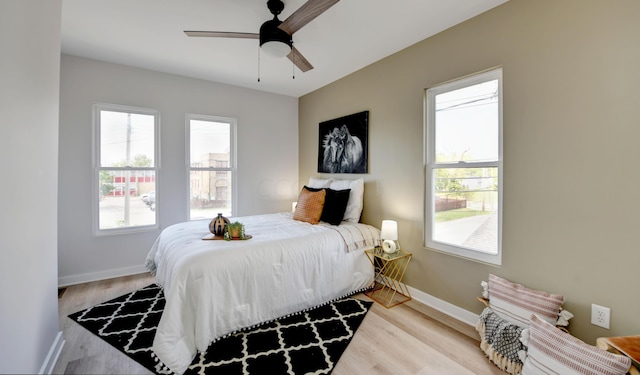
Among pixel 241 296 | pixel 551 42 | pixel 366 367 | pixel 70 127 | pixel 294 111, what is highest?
pixel 294 111

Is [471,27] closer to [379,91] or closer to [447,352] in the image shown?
[379,91]

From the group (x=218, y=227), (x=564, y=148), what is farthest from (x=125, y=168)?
(x=564, y=148)

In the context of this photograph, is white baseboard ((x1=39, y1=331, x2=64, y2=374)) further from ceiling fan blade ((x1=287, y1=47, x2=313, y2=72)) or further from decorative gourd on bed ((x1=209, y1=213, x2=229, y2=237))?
ceiling fan blade ((x1=287, y1=47, x2=313, y2=72))

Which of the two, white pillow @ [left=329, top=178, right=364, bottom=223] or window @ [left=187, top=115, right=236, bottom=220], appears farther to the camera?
window @ [left=187, top=115, right=236, bottom=220]

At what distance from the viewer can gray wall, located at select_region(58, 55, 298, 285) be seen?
308cm

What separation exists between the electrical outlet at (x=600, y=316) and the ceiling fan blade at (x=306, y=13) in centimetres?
259

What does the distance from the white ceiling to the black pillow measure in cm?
164

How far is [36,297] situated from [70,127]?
2562 millimetres

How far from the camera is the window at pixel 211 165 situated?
152 inches

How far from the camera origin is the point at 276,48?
2.12 metres

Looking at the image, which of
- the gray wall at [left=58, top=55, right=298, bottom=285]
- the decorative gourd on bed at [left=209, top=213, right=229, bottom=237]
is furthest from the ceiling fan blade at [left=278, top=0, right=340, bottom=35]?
the gray wall at [left=58, top=55, right=298, bottom=285]

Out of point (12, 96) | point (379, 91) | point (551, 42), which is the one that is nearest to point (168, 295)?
point (12, 96)

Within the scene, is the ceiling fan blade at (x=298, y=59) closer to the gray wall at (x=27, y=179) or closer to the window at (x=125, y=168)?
the gray wall at (x=27, y=179)

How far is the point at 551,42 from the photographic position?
1.86 m
